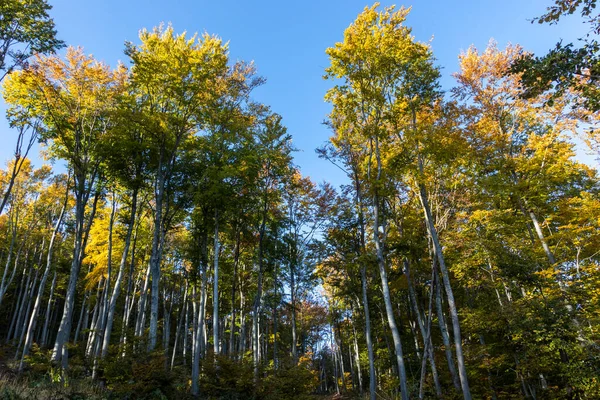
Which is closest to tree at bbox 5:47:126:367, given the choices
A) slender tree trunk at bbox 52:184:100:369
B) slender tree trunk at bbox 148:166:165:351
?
A: slender tree trunk at bbox 52:184:100:369

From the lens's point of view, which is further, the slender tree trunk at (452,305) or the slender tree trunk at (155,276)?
the slender tree trunk at (155,276)

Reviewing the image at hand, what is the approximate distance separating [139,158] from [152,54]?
388cm

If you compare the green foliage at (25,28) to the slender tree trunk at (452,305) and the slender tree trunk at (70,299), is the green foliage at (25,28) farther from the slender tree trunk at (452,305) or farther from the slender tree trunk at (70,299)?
the slender tree trunk at (452,305)

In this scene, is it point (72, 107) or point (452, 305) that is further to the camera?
point (72, 107)

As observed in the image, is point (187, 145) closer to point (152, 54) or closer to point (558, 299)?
point (152, 54)

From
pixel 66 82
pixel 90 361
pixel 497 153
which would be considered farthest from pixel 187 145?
pixel 497 153

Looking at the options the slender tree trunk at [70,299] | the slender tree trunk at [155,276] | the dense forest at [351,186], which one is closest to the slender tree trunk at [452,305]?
the dense forest at [351,186]

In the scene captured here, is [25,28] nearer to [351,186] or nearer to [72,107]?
[72,107]

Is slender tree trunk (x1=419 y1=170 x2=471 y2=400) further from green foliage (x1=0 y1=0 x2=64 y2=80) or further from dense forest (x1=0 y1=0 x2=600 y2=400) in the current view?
green foliage (x1=0 y1=0 x2=64 y2=80)

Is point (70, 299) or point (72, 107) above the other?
point (72, 107)

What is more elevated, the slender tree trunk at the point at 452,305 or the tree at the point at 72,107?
the tree at the point at 72,107

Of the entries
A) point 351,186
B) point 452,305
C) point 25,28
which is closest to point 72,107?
point 25,28

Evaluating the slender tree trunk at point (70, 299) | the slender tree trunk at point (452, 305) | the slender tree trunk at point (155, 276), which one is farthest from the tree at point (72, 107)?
the slender tree trunk at point (452, 305)

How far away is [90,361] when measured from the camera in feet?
29.6
